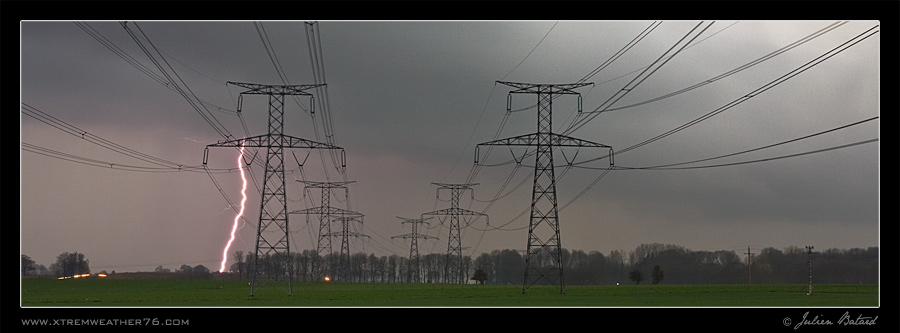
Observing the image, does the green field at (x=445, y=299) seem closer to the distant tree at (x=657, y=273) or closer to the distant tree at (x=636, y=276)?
the distant tree at (x=657, y=273)

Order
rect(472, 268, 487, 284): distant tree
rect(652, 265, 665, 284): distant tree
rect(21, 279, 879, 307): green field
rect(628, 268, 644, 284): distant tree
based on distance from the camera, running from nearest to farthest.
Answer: rect(21, 279, 879, 307): green field
rect(472, 268, 487, 284): distant tree
rect(652, 265, 665, 284): distant tree
rect(628, 268, 644, 284): distant tree

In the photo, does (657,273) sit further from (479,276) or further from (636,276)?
(479,276)

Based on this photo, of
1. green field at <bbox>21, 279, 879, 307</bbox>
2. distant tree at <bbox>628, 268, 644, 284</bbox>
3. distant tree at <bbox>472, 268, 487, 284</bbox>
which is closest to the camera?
green field at <bbox>21, 279, 879, 307</bbox>

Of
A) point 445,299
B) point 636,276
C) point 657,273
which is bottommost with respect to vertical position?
point 636,276

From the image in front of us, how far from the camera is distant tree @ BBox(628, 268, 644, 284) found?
165 metres

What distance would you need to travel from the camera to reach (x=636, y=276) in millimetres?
166625

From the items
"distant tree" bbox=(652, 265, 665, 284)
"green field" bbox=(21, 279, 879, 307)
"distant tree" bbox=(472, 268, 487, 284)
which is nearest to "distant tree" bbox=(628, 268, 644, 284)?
"distant tree" bbox=(652, 265, 665, 284)

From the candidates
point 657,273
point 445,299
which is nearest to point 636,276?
point 657,273

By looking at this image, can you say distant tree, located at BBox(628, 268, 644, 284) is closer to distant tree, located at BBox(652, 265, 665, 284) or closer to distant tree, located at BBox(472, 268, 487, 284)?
distant tree, located at BBox(652, 265, 665, 284)

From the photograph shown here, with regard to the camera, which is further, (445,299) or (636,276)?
(636,276)

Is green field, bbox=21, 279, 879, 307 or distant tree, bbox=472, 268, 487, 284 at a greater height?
green field, bbox=21, 279, 879, 307

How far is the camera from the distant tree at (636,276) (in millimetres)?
164663

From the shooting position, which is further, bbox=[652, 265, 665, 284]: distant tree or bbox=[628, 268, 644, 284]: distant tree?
bbox=[628, 268, 644, 284]: distant tree
